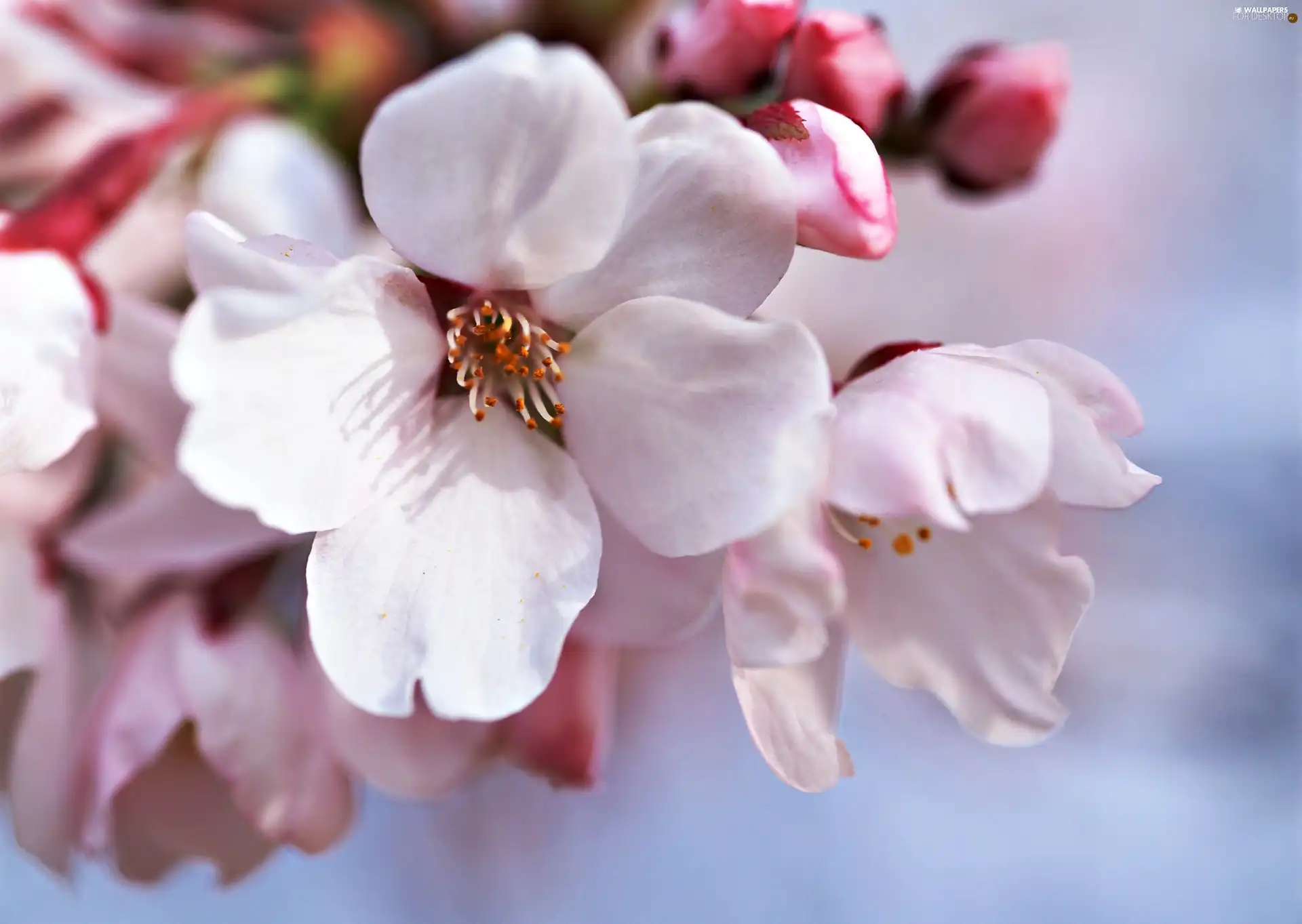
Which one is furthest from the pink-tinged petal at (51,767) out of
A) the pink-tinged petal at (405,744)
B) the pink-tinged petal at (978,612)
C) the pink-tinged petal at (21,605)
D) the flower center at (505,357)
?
the pink-tinged petal at (978,612)

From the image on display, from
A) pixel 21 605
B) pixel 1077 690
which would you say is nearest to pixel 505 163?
pixel 21 605

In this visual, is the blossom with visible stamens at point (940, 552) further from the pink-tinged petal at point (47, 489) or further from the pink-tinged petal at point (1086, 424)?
the pink-tinged petal at point (47, 489)

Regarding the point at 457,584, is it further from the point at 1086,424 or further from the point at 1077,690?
the point at 1077,690

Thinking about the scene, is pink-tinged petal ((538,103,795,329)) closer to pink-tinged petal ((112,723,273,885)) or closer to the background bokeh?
pink-tinged petal ((112,723,273,885))

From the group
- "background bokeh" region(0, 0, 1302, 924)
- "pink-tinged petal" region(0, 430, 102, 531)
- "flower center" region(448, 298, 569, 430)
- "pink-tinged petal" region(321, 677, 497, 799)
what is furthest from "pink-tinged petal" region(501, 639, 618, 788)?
"background bokeh" region(0, 0, 1302, 924)

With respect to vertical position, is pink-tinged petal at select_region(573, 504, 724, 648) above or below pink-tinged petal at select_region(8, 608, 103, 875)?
above

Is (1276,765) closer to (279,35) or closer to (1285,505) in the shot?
(1285,505)
